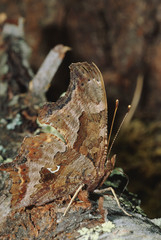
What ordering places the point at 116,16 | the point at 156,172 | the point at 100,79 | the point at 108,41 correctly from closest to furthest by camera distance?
the point at 100,79 < the point at 156,172 < the point at 116,16 < the point at 108,41

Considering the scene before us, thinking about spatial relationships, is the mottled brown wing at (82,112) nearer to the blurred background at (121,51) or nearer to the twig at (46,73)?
the twig at (46,73)

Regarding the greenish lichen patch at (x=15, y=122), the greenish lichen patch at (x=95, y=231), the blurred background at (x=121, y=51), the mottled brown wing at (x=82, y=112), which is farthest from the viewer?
the blurred background at (x=121, y=51)

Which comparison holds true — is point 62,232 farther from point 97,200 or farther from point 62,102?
point 62,102

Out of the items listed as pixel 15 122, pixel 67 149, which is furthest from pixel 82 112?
pixel 15 122

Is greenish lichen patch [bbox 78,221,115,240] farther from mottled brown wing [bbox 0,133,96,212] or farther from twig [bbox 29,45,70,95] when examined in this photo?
twig [bbox 29,45,70,95]

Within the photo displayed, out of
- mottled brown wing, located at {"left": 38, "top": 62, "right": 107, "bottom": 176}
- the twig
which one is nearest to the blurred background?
the twig

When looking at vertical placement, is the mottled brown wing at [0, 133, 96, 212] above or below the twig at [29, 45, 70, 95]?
below

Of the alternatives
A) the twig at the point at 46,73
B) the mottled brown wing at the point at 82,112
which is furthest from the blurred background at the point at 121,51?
the mottled brown wing at the point at 82,112

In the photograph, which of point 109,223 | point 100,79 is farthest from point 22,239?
point 100,79
